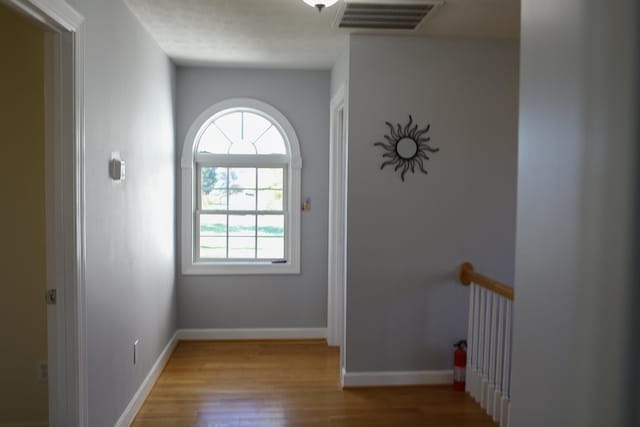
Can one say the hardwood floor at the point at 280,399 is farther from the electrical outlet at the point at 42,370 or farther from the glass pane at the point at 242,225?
the glass pane at the point at 242,225

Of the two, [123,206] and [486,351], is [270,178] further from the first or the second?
[486,351]

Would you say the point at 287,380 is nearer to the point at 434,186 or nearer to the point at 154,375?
the point at 154,375

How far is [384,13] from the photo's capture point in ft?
10.8

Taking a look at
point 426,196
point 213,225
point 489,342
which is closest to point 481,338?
point 489,342

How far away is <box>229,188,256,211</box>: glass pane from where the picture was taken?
5.18 m

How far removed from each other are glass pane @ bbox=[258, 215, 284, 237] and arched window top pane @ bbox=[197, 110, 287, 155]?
64cm

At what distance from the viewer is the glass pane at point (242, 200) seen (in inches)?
204

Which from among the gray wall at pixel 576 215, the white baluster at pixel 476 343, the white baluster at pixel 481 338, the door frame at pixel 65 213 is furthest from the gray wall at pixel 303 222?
the gray wall at pixel 576 215

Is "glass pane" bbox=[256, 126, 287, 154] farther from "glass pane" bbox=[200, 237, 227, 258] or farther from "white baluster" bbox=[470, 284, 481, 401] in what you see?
"white baluster" bbox=[470, 284, 481, 401]

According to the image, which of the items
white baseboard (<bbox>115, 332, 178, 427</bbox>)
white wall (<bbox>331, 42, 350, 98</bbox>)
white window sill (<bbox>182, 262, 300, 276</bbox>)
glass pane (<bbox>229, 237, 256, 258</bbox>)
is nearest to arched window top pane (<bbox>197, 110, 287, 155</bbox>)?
white wall (<bbox>331, 42, 350, 98</bbox>)

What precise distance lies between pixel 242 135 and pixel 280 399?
101 inches

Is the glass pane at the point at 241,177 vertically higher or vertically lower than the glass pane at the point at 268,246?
higher

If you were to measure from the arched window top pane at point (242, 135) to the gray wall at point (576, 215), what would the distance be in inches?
147

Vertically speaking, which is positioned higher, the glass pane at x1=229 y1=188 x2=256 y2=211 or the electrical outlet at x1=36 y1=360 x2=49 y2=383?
the glass pane at x1=229 y1=188 x2=256 y2=211
